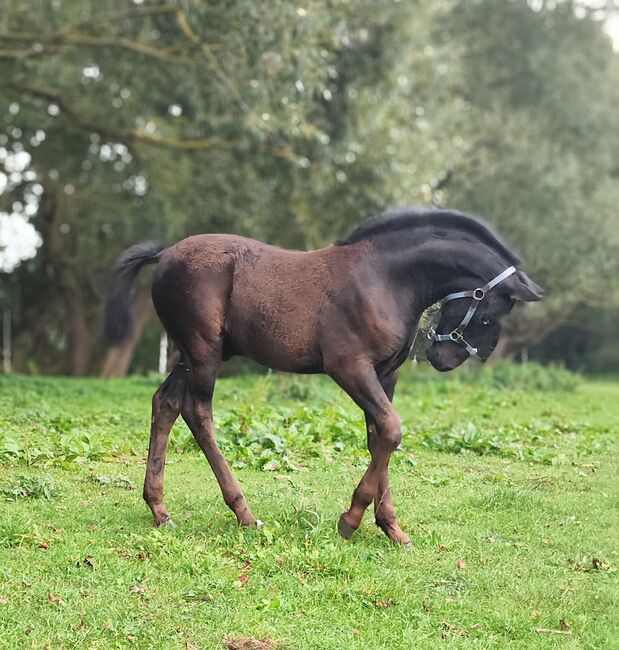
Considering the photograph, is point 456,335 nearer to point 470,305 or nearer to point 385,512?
point 470,305

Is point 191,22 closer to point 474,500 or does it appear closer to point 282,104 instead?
point 282,104

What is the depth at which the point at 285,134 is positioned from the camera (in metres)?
→ 15.1

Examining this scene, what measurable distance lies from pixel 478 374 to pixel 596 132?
11.3 meters

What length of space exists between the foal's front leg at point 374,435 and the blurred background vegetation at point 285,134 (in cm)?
840

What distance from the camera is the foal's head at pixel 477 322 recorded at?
561 centimetres

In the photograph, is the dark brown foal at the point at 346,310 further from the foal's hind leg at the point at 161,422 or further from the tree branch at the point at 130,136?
the tree branch at the point at 130,136

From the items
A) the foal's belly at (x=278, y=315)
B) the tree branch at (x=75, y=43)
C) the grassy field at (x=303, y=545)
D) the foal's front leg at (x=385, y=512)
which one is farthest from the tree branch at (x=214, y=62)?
the foal's front leg at (x=385, y=512)

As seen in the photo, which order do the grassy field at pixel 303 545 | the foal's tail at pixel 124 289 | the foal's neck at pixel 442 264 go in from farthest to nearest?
the foal's tail at pixel 124 289
the foal's neck at pixel 442 264
the grassy field at pixel 303 545

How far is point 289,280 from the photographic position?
231 inches

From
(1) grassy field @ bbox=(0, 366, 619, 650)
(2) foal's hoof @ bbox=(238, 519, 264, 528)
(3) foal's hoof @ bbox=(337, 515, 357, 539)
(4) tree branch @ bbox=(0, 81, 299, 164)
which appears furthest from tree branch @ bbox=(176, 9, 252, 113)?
(3) foal's hoof @ bbox=(337, 515, 357, 539)

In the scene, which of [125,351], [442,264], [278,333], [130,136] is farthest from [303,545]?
[125,351]

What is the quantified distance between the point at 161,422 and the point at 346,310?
151 centimetres

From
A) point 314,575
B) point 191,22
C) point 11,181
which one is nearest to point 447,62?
point 191,22

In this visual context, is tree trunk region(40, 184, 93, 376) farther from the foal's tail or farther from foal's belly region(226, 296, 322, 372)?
foal's belly region(226, 296, 322, 372)
